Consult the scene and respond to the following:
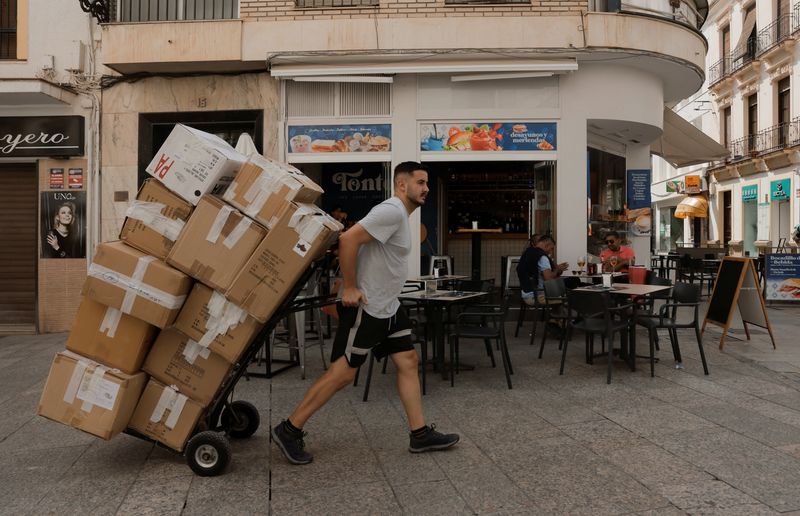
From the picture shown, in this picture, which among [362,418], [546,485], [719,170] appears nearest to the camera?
[546,485]

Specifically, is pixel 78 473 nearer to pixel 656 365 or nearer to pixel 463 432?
pixel 463 432

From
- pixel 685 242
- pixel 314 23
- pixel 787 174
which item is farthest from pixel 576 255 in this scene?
pixel 685 242

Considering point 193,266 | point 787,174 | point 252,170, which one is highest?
point 787,174

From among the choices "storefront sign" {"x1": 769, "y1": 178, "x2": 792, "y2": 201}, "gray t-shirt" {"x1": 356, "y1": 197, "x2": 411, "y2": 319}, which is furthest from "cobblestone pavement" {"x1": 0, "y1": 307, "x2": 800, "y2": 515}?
"storefront sign" {"x1": 769, "y1": 178, "x2": 792, "y2": 201}

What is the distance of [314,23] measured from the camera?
31.9 ft

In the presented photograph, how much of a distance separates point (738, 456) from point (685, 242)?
35606 mm

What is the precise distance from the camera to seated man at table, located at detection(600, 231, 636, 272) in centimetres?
950

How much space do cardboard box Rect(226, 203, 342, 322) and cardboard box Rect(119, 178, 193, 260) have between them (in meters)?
0.51

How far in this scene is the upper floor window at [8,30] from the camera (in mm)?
10359

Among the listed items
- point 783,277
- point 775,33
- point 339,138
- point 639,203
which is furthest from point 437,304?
point 775,33

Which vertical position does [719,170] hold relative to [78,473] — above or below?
above

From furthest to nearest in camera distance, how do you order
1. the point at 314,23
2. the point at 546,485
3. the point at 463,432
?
the point at 314,23 < the point at 463,432 < the point at 546,485

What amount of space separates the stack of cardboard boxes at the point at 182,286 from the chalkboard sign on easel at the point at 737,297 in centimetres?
627

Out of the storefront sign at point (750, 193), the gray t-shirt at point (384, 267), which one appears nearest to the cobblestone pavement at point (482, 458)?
the gray t-shirt at point (384, 267)
